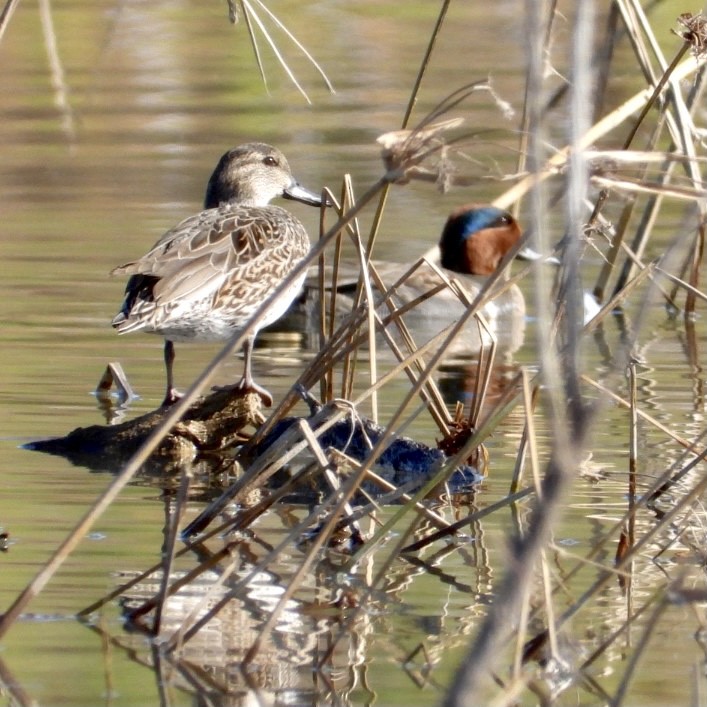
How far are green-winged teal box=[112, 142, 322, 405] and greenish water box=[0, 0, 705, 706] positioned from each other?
2.02ft

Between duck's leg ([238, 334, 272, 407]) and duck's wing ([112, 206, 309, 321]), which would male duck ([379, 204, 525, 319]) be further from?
duck's leg ([238, 334, 272, 407])

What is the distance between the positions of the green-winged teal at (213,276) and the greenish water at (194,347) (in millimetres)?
617

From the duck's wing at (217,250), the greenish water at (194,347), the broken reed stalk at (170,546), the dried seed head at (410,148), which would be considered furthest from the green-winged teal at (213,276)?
the dried seed head at (410,148)

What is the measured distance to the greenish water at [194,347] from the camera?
383 cm

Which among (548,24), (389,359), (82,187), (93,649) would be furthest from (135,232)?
(93,649)

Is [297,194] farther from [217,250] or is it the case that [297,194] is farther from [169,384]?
[169,384]

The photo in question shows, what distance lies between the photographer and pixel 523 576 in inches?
79.7

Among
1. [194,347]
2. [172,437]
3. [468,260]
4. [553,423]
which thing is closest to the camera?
[553,423]

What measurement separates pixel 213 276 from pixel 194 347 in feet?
6.51

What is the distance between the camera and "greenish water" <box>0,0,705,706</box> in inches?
151

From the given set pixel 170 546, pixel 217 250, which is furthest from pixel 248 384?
pixel 170 546

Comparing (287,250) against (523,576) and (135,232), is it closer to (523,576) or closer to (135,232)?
(135,232)

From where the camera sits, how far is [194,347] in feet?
27.2

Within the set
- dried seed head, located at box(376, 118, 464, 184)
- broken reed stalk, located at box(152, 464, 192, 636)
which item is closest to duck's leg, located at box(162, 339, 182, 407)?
broken reed stalk, located at box(152, 464, 192, 636)
